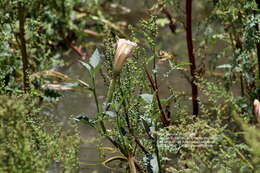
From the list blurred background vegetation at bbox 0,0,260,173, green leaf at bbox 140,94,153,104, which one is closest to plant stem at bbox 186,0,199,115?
blurred background vegetation at bbox 0,0,260,173

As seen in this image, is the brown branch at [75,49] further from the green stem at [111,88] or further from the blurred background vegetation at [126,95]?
the green stem at [111,88]

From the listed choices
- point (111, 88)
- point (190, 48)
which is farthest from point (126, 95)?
point (190, 48)

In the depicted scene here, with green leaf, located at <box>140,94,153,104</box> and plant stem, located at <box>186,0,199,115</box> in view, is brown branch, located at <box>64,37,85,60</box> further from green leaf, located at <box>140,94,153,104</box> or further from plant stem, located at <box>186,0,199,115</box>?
green leaf, located at <box>140,94,153,104</box>

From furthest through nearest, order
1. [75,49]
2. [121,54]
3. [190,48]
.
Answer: [75,49], [190,48], [121,54]

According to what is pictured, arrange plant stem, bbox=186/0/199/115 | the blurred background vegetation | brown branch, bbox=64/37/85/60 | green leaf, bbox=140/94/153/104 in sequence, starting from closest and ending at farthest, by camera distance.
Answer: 1. the blurred background vegetation
2. green leaf, bbox=140/94/153/104
3. plant stem, bbox=186/0/199/115
4. brown branch, bbox=64/37/85/60

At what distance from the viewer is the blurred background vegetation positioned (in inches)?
47.9

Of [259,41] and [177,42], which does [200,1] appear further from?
[259,41]

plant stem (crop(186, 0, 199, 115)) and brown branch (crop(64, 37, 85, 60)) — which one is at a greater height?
brown branch (crop(64, 37, 85, 60))

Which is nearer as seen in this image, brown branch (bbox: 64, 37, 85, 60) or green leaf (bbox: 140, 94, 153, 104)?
green leaf (bbox: 140, 94, 153, 104)

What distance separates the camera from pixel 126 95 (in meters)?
1.36

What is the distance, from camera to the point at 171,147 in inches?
53.4

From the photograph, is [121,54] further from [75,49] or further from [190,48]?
[75,49]

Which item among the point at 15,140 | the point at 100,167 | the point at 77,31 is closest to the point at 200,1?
the point at 77,31

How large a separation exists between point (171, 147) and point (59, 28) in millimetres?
1443
